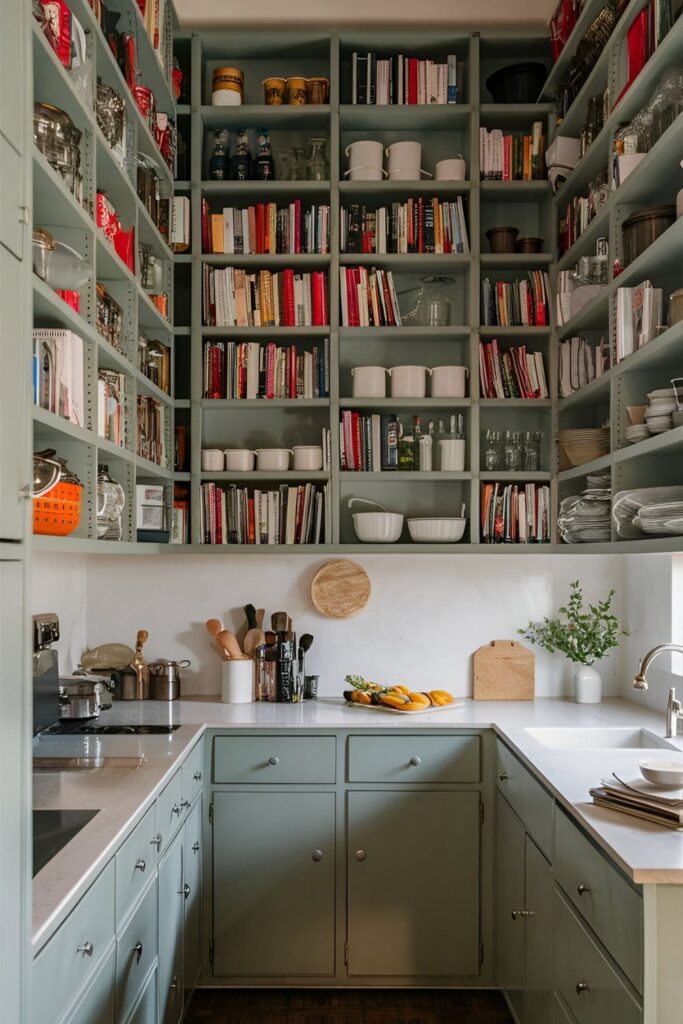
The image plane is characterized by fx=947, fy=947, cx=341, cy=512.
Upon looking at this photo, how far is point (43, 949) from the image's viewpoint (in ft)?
4.91

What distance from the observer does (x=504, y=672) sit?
3752mm

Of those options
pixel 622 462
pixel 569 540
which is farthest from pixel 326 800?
pixel 622 462

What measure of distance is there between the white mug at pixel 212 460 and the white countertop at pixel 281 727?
2.93 feet

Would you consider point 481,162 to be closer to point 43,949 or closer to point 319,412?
point 319,412

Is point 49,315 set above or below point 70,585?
above

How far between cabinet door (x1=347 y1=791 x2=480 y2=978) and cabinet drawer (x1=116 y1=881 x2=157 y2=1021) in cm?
99

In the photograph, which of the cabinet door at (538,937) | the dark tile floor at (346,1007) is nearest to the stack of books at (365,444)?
the cabinet door at (538,937)

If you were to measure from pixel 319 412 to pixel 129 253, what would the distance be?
3.86 ft

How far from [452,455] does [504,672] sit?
2.93 feet

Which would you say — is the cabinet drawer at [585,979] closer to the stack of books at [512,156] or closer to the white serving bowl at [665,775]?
the white serving bowl at [665,775]

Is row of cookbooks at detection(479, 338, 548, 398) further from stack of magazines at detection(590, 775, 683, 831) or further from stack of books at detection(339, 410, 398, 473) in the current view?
stack of magazines at detection(590, 775, 683, 831)

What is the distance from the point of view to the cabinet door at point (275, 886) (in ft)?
10.6

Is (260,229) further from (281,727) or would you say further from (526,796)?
(526,796)

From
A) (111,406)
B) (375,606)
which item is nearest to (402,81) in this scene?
(111,406)
